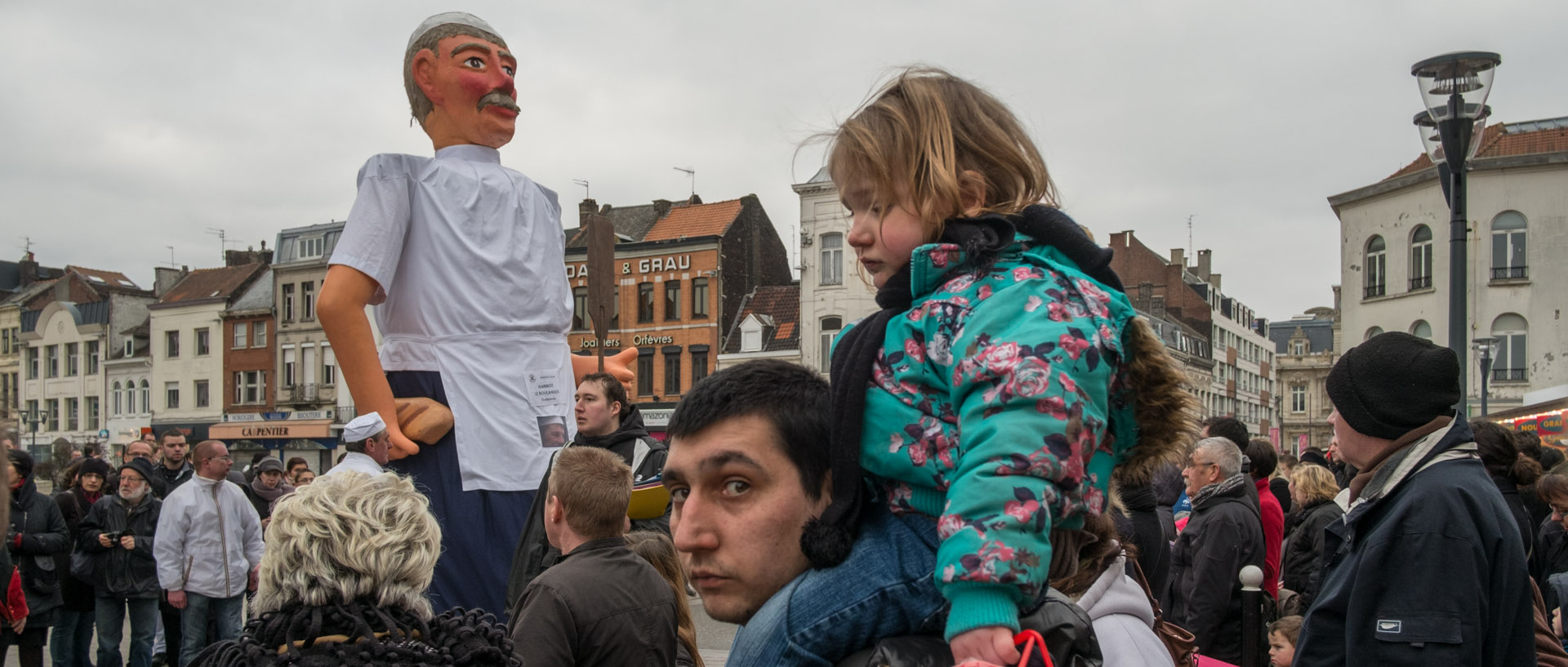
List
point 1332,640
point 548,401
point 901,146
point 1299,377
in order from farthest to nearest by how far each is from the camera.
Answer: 1. point 1299,377
2. point 548,401
3. point 1332,640
4. point 901,146

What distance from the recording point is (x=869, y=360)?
5.67ft

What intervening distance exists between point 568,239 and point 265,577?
3952 cm

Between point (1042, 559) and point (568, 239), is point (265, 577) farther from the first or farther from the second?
point (568, 239)

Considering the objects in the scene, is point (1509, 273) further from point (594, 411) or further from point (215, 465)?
point (215, 465)

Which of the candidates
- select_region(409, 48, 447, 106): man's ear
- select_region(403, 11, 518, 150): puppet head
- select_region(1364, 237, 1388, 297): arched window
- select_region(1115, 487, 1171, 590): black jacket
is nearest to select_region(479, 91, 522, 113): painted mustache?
select_region(403, 11, 518, 150): puppet head

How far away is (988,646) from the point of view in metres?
1.45

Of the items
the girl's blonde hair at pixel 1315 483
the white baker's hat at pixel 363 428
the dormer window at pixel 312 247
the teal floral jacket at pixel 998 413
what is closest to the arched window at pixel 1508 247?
the girl's blonde hair at pixel 1315 483

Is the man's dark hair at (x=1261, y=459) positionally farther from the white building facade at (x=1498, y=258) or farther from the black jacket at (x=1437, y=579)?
the white building facade at (x=1498, y=258)

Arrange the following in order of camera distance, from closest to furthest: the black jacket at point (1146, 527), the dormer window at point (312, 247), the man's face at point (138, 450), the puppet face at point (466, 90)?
the black jacket at point (1146, 527) → the puppet face at point (466, 90) → the man's face at point (138, 450) → the dormer window at point (312, 247)

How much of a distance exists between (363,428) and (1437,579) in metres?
3.52

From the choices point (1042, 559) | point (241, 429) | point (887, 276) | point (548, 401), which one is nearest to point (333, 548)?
point (887, 276)

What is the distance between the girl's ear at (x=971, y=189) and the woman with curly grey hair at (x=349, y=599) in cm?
147

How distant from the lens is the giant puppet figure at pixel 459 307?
4508mm

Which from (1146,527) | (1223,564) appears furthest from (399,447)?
(1223,564)
